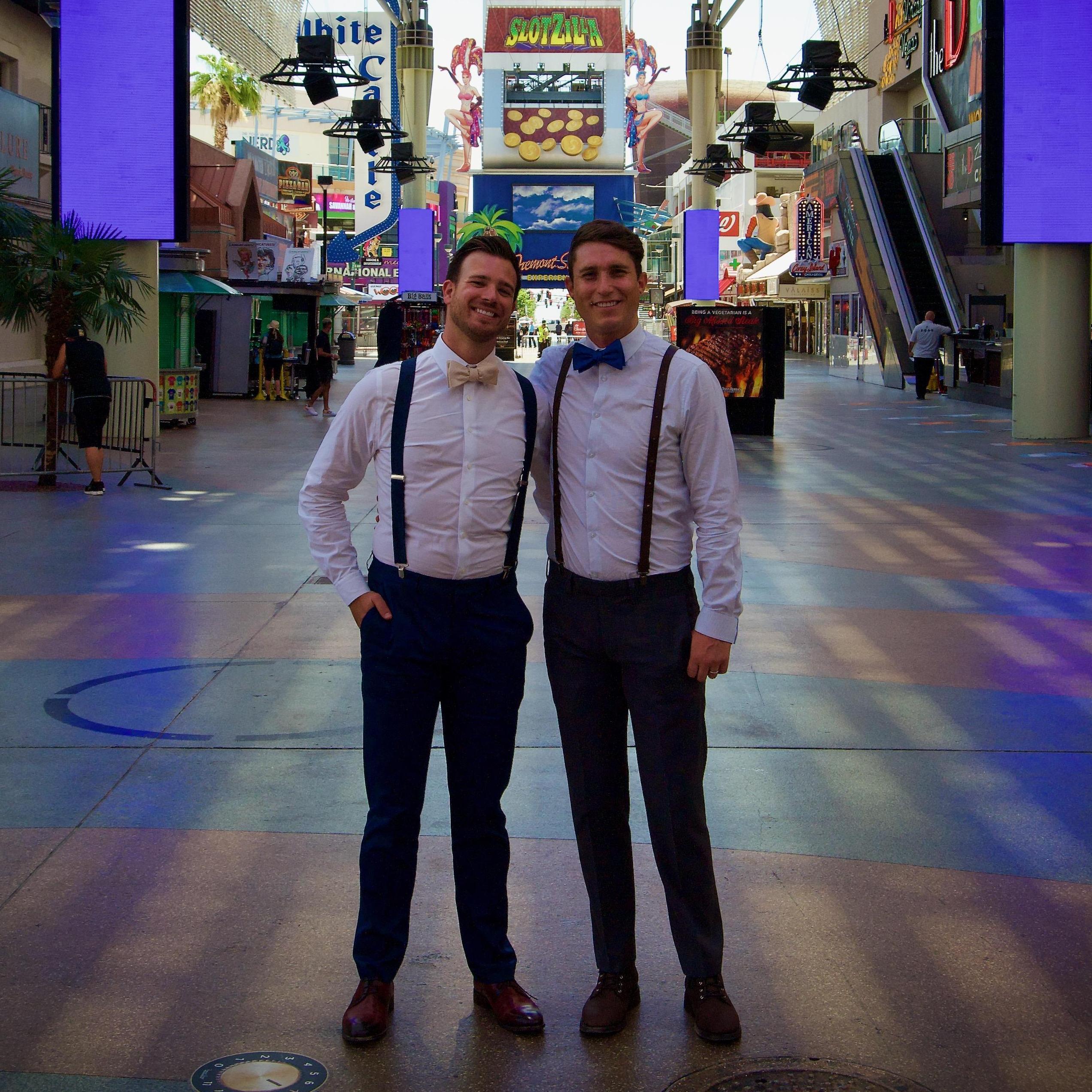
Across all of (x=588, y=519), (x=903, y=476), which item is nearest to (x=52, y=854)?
(x=588, y=519)

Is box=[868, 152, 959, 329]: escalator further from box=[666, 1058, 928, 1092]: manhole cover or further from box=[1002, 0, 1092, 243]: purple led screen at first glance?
box=[666, 1058, 928, 1092]: manhole cover

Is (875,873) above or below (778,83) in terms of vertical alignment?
below

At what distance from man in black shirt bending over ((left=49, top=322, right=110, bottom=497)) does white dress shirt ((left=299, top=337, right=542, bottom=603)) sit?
10753mm

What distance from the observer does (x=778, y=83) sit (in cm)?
2406

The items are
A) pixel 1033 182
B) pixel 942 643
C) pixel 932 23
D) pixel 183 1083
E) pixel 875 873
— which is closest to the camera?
pixel 183 1083

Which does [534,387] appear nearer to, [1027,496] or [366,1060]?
[366,1060]

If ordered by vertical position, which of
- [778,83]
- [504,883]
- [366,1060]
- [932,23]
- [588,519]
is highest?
[932,23]

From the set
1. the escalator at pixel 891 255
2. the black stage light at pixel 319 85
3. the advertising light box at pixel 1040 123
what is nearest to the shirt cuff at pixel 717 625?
the advertising light box at pixel 1040 123

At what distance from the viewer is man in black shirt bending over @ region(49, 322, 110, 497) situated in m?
13.4

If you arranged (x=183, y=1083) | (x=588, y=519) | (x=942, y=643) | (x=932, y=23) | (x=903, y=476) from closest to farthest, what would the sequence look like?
(x=183, y=1083), (x=588, y=519), (x=942, y=643), (x=903, y=476), (x=932, y=23)

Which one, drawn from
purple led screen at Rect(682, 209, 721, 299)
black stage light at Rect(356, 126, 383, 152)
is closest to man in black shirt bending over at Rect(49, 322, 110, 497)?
black stage light at Rect(356, 126, 383, 152)

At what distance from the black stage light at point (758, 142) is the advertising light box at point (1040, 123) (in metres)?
11.4

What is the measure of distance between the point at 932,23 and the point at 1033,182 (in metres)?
22.3

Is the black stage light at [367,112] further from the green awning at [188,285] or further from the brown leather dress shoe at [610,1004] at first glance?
the brown leather dress shoe at [610,1004]
